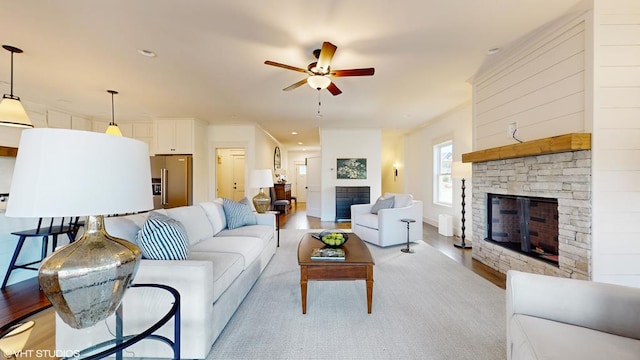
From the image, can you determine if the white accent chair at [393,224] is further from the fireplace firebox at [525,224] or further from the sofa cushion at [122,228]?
the sofa cushion at [122,228]

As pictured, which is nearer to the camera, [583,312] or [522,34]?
[583,312]

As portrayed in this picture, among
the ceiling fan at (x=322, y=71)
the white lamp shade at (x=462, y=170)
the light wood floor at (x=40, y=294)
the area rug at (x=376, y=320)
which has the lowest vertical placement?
the area rug at (x=376, y=320)

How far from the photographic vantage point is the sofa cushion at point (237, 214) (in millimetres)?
3411

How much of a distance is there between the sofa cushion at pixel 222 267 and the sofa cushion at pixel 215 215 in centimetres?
86

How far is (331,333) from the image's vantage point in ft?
6.23

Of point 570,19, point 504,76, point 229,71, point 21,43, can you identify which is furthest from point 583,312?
point 21,43

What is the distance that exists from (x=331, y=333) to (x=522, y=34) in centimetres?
330

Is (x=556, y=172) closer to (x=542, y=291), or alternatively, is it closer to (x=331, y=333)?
(x=542, y=291)

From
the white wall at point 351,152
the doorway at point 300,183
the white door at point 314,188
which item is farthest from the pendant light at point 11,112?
the doorway at point 300,183

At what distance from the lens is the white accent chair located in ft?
13.6

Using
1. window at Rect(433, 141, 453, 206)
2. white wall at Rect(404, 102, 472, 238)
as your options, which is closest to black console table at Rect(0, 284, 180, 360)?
white wall at Rect(404, 102, 472, 238)

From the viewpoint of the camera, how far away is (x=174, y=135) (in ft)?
19.2

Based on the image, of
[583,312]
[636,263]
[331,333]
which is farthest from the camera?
[636,263]

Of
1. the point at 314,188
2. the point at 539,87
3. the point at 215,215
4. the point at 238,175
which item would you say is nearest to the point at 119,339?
the point at 215,215
